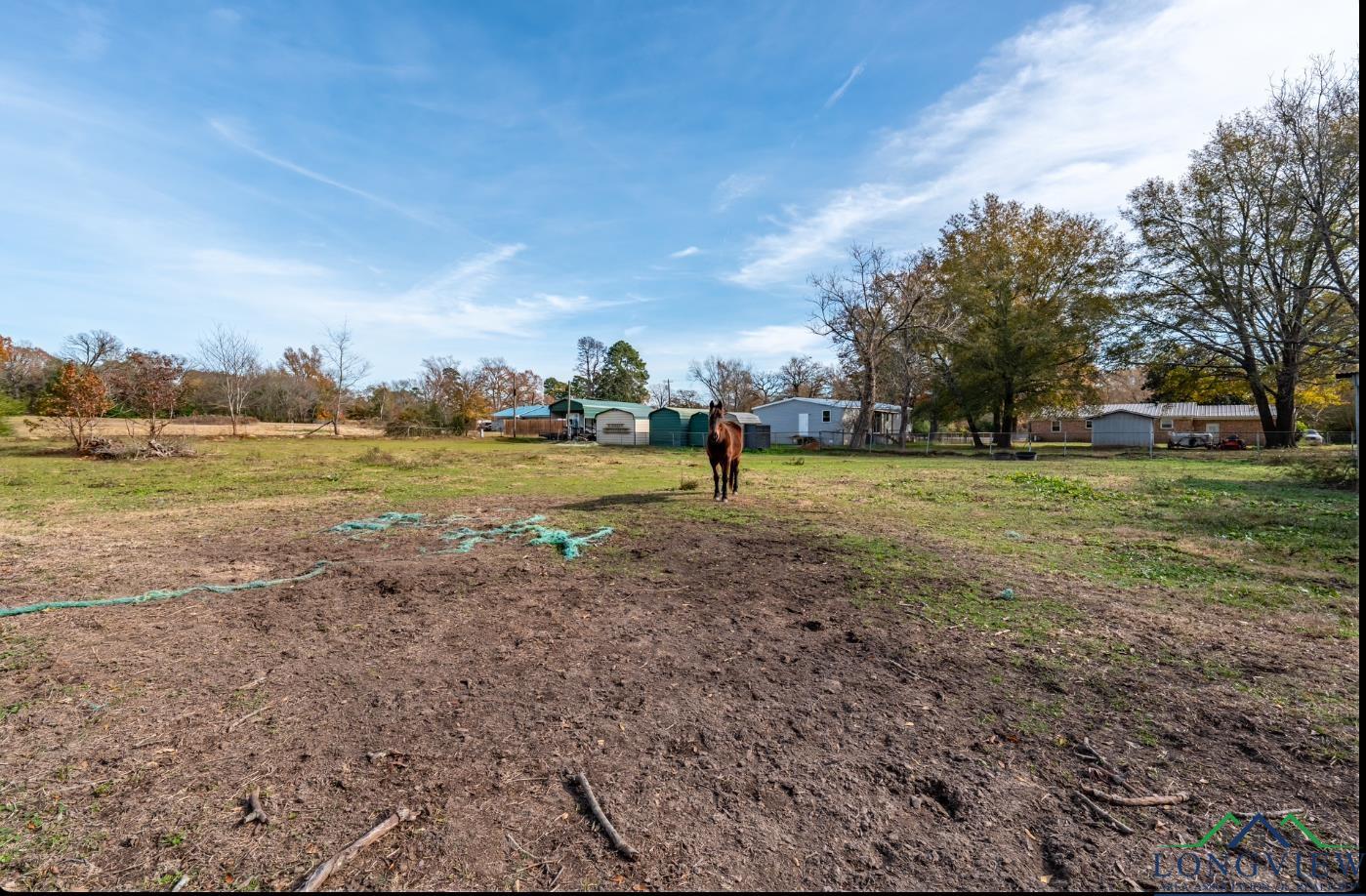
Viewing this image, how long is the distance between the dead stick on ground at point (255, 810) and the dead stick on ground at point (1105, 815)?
3439 millimetres

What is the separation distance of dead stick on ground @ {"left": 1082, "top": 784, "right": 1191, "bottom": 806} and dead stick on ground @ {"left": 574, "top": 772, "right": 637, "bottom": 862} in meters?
2.02

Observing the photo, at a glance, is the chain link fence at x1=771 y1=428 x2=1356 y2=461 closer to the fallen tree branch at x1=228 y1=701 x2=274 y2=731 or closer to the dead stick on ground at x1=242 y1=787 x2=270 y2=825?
the fallen tree branch at x1=228 y1=701 x2=274 y2=731

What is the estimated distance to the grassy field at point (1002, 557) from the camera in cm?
319

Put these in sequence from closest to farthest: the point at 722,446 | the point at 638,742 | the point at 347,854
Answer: the point at 347,854 < the point at 638,742 < the point at 722,446

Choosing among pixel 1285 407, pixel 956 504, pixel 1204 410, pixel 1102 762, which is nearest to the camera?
pixel 1102 762

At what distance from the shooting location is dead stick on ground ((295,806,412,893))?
1921mm

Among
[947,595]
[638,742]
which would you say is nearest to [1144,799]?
[638,742]

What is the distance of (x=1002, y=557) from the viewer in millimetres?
6480

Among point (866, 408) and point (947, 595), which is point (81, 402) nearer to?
point (947, 595)

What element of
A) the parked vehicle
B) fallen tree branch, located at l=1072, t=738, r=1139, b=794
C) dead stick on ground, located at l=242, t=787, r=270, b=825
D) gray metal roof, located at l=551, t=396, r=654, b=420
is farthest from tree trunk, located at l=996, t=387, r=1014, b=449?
dead stick on ground, located at l=242, t=787, r=270, b=825

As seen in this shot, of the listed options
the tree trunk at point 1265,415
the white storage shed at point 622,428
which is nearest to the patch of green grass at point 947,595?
the white storage shed at point 622,428

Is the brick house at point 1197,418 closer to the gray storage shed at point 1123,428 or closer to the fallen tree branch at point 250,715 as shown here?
the gray storage shed at point 1123,428

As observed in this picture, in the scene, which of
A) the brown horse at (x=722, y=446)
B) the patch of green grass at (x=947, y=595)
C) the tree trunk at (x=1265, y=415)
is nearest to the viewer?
the patch of green grass at (x=947, y=595)

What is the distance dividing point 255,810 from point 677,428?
38551 millimetres
